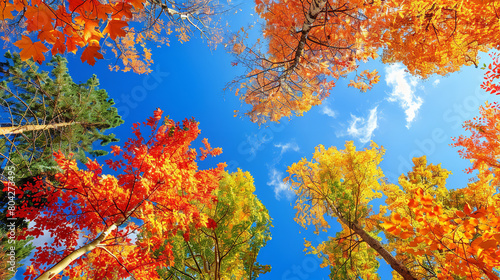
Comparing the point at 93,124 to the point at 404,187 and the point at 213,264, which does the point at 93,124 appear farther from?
the point at 404,187

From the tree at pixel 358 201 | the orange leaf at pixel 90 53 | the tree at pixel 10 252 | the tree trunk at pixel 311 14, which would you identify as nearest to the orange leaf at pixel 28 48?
the orange leaf at pixel 90 53

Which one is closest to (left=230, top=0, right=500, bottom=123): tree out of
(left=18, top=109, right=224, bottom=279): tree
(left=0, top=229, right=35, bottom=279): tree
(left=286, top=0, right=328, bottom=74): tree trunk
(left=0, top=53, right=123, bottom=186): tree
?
(left=286, top=0, right=328, bottom=74): tree trunk

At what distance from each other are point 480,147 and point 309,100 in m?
7.80

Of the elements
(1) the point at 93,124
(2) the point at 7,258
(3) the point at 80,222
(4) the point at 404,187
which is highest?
(4) the point at 404,187

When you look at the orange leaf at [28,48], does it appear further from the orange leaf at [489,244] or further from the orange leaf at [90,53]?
the orange leaf at [489,244]

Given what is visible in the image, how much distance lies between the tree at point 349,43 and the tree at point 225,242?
2929mm

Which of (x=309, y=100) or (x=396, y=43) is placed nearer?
(x=396, y=43)

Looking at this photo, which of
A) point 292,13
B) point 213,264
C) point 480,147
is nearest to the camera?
point 292,13

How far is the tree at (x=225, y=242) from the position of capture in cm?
524

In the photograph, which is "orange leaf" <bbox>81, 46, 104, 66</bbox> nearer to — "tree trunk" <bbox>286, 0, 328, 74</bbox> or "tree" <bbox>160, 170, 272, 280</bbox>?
"tree trunk" <bbox>286, 0, 328, 74</bbox>

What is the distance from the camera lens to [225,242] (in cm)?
520

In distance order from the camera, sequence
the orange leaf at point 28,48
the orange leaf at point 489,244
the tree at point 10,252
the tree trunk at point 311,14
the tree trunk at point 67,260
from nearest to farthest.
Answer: the orange leaf at point 28,48 → the orange leaf at point 489,244 → the tree trunk at point 67,260 → the tree trunk at point 311,14 → the tree at point 10,252

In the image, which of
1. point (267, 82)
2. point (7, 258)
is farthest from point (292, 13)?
point (7, 258)

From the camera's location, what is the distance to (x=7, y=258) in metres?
8.36
